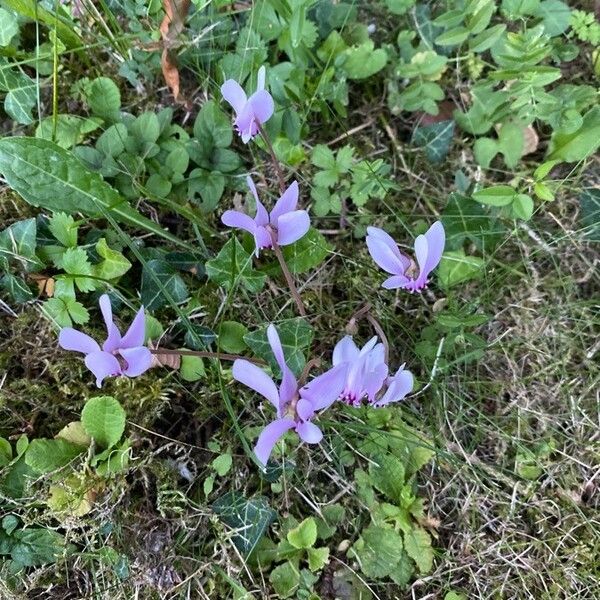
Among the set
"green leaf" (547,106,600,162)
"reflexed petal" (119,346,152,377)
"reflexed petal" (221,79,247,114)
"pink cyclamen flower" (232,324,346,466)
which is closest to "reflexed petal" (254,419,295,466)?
"pink cyclamen flower" (232,324,346,466)

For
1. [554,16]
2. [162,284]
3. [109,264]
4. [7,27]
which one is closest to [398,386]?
[162,284]

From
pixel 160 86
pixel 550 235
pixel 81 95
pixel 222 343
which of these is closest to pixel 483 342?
pixel 550 235

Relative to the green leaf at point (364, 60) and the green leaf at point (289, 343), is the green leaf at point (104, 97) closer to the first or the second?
the green leaf at point (364, 60)

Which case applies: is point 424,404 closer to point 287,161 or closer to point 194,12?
point 287,161

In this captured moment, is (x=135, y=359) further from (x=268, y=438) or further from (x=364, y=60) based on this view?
(x=364, y=60)

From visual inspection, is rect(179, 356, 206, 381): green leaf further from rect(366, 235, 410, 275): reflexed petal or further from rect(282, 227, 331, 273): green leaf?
rect(366, 235, 410, 275): reflexed petal

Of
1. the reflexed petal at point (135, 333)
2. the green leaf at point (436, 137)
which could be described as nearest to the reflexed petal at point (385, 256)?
the reflexed petal at point (135, 333)
